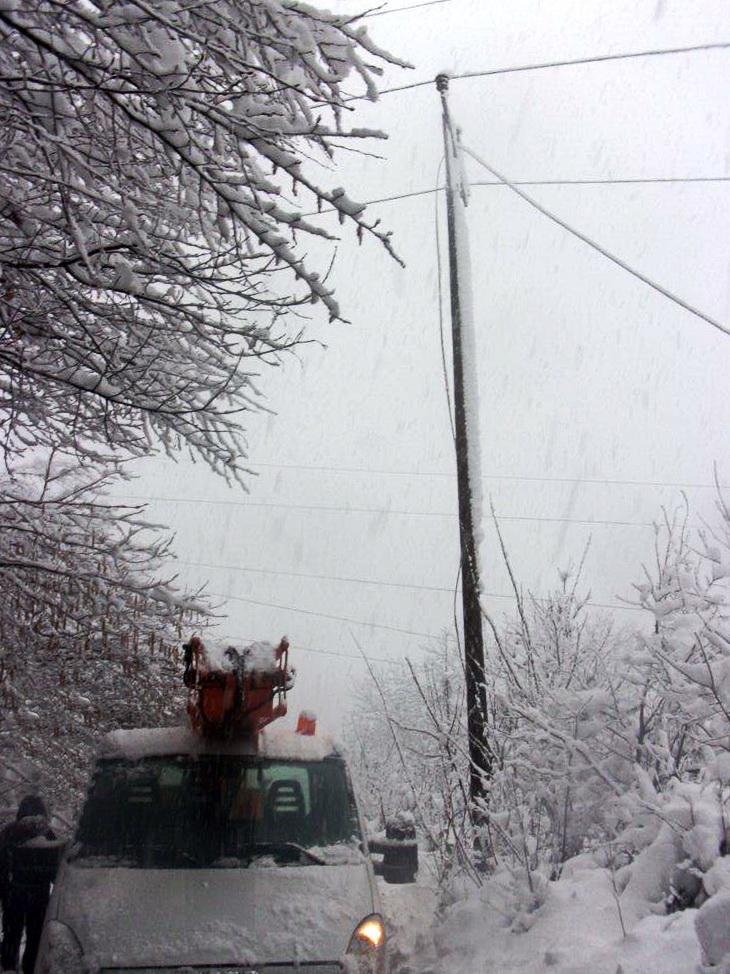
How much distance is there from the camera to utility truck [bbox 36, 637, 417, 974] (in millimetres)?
4203

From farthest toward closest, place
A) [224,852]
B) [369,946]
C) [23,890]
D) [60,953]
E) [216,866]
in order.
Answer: [23,890]
[224,852]
[216,866]
[369,946]
[60,953]

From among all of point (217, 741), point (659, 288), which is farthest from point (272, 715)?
point (659, 288)

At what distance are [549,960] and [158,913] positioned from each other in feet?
8.00

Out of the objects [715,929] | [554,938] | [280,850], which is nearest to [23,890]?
[280,850]

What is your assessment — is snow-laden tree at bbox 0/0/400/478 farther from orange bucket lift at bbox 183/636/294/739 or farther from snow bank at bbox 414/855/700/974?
snow bank at bbox 414/855/700/974

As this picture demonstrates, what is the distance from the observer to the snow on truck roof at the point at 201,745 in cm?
537

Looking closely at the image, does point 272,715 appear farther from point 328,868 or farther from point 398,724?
point 398,724

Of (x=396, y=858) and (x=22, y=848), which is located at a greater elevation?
(x=396, y=858)

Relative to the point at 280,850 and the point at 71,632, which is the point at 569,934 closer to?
the point at 280,850

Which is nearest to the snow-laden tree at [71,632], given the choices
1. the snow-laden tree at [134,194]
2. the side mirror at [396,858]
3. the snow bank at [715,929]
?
the snow-laden tree at [134,194]

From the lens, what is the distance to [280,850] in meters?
4.93

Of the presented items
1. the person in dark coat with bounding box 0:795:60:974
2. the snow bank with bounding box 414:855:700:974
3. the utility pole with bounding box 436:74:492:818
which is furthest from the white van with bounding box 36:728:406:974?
the utility pole with bounding box 436:74:492:818

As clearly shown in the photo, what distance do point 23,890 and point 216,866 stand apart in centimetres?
284

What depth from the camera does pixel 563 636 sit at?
8.95 meters
